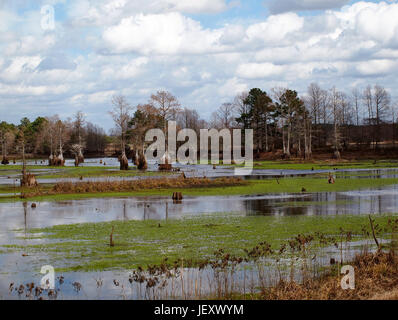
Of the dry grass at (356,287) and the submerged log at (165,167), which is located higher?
the submerged log at (165,167)

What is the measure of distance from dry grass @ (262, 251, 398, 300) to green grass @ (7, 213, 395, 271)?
16.0ft

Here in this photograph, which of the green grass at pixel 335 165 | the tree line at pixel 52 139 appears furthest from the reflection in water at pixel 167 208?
the tree line at pixel 52 139

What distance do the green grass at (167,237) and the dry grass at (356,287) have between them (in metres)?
4.86

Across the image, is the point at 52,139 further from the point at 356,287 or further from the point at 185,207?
the point at 356,287

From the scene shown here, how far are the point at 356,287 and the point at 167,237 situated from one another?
1034cm

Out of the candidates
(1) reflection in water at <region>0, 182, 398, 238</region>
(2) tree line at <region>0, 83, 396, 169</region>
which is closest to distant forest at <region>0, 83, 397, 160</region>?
(2) tree line at <region>0, 83, 396, 169</region>

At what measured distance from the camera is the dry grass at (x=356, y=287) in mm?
11633

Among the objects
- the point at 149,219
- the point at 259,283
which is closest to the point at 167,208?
the point at 149,219

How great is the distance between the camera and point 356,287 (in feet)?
40.4

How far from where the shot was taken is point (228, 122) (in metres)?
146

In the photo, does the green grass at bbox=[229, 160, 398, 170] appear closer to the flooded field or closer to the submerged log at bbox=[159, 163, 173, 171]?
the submerged log at bbox=[159, 163, 173, 171]

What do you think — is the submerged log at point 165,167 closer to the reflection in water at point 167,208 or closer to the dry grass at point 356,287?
the reflection in water at point 167,208
